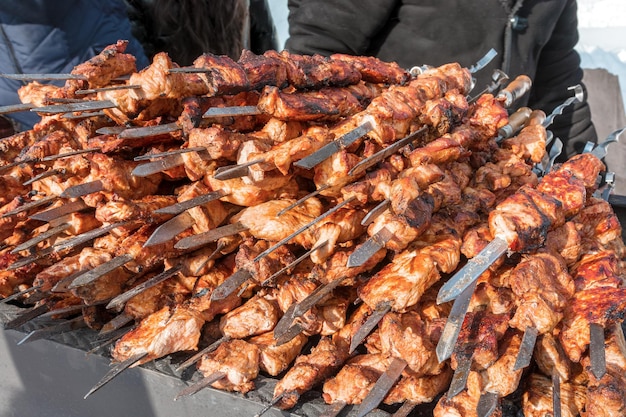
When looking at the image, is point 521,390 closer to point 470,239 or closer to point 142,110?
point 470,239

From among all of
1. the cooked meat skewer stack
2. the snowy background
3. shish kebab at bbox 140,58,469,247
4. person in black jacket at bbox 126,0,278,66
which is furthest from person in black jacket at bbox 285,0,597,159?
the snowy background

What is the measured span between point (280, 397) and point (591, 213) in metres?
1.80

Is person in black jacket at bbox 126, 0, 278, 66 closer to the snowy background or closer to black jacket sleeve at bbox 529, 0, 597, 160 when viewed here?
black jacket sleeve at bbox 529, 0, 597, 160

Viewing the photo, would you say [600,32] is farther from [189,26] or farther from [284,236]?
[284,236]

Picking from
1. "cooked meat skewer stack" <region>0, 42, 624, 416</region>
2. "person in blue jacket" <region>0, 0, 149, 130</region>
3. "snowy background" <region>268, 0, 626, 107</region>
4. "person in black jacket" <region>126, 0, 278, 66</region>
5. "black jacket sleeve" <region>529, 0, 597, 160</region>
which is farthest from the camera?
"snowy background" <region>268, 0, 626, 107</region>

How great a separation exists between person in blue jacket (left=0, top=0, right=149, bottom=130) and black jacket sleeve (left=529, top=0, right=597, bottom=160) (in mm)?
4370

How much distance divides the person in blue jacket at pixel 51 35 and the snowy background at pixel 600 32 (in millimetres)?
5972

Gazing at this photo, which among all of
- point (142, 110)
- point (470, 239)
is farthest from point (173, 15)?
point (470, 239)

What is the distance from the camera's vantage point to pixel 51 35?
168 inches

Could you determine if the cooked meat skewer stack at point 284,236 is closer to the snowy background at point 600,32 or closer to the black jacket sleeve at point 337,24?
the black jacket sleeve at point 337,24

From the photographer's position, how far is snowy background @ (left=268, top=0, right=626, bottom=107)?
10.8m

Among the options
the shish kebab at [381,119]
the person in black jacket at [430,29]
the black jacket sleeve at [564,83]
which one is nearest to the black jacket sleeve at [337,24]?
the person in black jacket at [430,29]

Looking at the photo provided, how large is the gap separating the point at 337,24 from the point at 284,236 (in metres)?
3.11

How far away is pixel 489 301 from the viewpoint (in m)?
1.96
